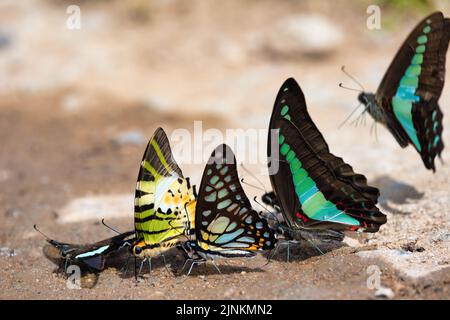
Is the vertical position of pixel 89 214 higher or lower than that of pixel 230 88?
lower

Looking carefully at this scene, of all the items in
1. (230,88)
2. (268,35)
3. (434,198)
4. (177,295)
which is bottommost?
(177,295)

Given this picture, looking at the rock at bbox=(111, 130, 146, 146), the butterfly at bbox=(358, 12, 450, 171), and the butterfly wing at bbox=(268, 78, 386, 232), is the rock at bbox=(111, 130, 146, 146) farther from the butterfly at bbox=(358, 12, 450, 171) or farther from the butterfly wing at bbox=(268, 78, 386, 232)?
the butterfly wing at bbox=(268, 78, 386, 232)

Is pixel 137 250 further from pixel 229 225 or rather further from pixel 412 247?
pixel 412 247

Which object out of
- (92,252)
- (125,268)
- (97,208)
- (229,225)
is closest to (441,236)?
(229,225)

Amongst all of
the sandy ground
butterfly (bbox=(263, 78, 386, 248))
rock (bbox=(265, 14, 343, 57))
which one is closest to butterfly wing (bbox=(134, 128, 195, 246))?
the sandy ground

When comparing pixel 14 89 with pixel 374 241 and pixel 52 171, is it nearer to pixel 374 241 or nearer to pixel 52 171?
pixel 52 171

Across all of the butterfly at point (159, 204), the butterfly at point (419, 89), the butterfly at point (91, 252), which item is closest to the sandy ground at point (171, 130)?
the butterfly at point (91, 252)
